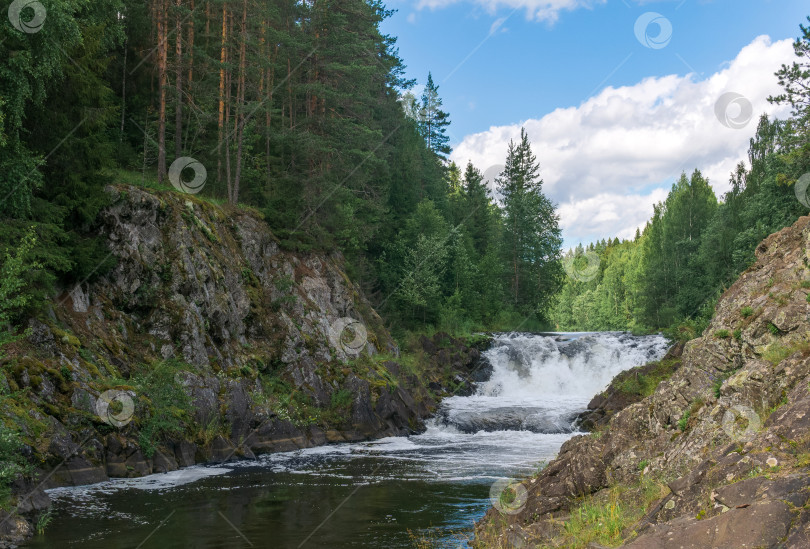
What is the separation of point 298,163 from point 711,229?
30219 millimetres

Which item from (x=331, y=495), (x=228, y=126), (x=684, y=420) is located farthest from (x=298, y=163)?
(x=684, y=420)

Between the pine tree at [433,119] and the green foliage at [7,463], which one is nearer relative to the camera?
the green foliage at [7,463]

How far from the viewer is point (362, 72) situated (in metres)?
33.7

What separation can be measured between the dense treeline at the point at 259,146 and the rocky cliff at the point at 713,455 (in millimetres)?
12239

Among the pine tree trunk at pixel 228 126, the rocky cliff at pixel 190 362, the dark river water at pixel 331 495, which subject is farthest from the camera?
the pine tree trunk at pixel 228 126

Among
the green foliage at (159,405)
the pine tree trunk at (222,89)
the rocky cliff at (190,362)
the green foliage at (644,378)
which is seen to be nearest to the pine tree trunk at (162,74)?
the rocky cliff at (190,362)

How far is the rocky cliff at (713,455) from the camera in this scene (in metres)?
5.80

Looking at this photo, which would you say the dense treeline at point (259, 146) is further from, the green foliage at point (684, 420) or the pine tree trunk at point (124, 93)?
the green foliage at point (684, 420)

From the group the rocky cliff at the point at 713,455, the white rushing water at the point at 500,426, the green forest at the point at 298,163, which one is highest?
the green forest at the point at 298,163

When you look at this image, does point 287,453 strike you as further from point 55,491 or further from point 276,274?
point 276,274

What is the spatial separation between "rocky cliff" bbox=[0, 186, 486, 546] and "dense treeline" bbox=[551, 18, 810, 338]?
49.9 feet

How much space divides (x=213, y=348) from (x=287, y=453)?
452cm

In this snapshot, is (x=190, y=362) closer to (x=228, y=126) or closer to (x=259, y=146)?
(x=228, y=126)

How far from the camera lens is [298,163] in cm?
3562
